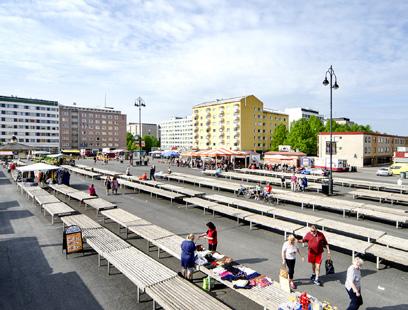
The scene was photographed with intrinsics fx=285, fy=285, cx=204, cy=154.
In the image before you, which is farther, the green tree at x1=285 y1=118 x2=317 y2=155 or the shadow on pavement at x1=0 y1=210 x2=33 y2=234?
the green tree at x1=285 y1=118 x2=317 y2=155

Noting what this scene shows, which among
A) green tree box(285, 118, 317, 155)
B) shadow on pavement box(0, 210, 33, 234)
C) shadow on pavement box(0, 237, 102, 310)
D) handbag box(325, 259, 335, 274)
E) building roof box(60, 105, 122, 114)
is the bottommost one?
shadow on pavement box(0, 237, 102, 310)

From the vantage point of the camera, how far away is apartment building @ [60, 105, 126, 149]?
121 m

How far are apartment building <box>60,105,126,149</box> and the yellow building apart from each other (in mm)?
48641

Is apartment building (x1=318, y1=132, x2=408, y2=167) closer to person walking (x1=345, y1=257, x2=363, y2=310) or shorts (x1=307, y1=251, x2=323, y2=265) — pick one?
shorts (x1=307, y1=251, x2=323, y2=265)

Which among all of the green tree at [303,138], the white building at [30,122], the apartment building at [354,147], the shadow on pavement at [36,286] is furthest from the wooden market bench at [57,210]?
the white building at [30,122]

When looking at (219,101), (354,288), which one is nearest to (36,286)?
(354,288)

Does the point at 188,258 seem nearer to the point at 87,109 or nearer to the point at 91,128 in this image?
the point at 91,128

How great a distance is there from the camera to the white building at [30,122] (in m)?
103

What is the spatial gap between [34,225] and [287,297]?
12.2 metres

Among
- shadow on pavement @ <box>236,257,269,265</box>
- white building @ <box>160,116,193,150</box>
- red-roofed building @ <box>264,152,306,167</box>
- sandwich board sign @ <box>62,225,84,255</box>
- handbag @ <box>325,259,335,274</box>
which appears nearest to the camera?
handbag @ <box>325,259,335,274</box>

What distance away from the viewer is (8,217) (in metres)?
Result: 15.0

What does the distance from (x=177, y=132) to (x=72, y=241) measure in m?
155

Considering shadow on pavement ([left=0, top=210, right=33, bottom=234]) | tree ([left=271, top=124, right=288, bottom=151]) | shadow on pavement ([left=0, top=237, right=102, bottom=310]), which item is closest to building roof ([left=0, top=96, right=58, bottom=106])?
tree ([left=271, top=124, right=288, bottom=151])

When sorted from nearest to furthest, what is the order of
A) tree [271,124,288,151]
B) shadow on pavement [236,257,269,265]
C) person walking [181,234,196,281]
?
person walking [181,234,196,281] < shadow on pavement [236,257,269,265] < tree [271,124,288,151]
